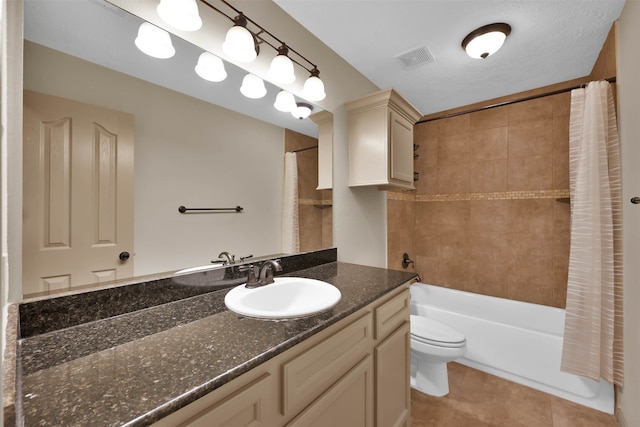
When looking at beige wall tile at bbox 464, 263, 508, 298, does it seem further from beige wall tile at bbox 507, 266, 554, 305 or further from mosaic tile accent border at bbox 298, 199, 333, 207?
mosaic tile accent border at bbox 298, 199, 333, 207

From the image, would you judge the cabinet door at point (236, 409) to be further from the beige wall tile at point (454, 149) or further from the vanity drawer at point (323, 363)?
the beige wall tile at point (454, 149)

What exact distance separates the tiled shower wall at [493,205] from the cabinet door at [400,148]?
661mm

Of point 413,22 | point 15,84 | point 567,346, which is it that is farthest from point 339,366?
point 413,22

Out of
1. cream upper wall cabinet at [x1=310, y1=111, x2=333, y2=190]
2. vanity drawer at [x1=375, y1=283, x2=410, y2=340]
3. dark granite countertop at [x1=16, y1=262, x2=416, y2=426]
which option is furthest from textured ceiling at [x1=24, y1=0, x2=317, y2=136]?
vanity drawer at [x1=375, y1=283, x2=410, y2=340]

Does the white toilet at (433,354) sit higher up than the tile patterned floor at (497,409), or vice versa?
the white toilet at (433,354)

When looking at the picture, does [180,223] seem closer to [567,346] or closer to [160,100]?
[160,100]

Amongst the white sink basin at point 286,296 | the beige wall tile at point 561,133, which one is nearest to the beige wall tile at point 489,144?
the beige wall tile at point 561,133

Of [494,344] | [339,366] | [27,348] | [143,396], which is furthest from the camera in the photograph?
[494,344]

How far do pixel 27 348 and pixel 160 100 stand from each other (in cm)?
88

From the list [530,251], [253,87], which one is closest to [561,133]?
[530,251]

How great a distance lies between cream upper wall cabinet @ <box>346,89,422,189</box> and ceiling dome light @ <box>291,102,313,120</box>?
38 centimetres

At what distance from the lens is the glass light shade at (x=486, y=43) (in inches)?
64.3

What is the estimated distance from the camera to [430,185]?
3.01m

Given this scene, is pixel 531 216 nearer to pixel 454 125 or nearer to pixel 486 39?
pixel 454 125
